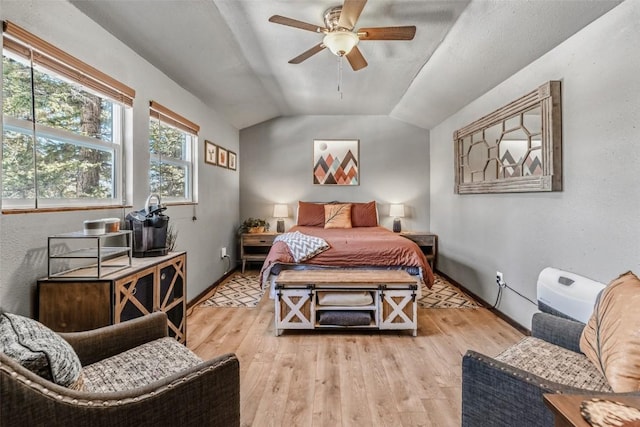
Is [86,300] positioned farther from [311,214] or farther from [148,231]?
[311,214]

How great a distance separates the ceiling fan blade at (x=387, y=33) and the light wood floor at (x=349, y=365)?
7.83 feet

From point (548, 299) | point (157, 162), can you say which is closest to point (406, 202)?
point (548, 299)

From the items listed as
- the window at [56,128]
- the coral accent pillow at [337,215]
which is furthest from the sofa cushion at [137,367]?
the coral accent pillow at [337,215]

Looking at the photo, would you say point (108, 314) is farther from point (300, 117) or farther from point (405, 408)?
point (300, 117)

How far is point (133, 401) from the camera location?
3.04ft

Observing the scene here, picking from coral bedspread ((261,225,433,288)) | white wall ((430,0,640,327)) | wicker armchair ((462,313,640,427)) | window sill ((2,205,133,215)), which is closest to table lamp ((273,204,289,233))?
coral bedspread ((261,225,433,288))

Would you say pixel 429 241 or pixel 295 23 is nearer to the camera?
pixel 295 23

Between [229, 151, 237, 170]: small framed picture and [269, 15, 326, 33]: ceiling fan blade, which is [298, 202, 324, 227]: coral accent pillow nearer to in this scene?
[229, 151, 237, 170]: small framed picture

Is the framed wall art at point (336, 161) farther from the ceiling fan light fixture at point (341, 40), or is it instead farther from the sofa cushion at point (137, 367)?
the sofa cushion at point (137, 367)

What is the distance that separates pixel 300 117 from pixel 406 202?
240 cm

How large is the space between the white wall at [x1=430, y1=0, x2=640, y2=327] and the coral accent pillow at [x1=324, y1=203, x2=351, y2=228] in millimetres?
2106

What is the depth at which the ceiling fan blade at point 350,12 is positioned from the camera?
6.17 feet

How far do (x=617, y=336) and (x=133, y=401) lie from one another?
1.69 m

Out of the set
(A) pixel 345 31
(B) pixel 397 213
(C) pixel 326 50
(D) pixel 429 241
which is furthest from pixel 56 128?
(D) pixel 429 241
